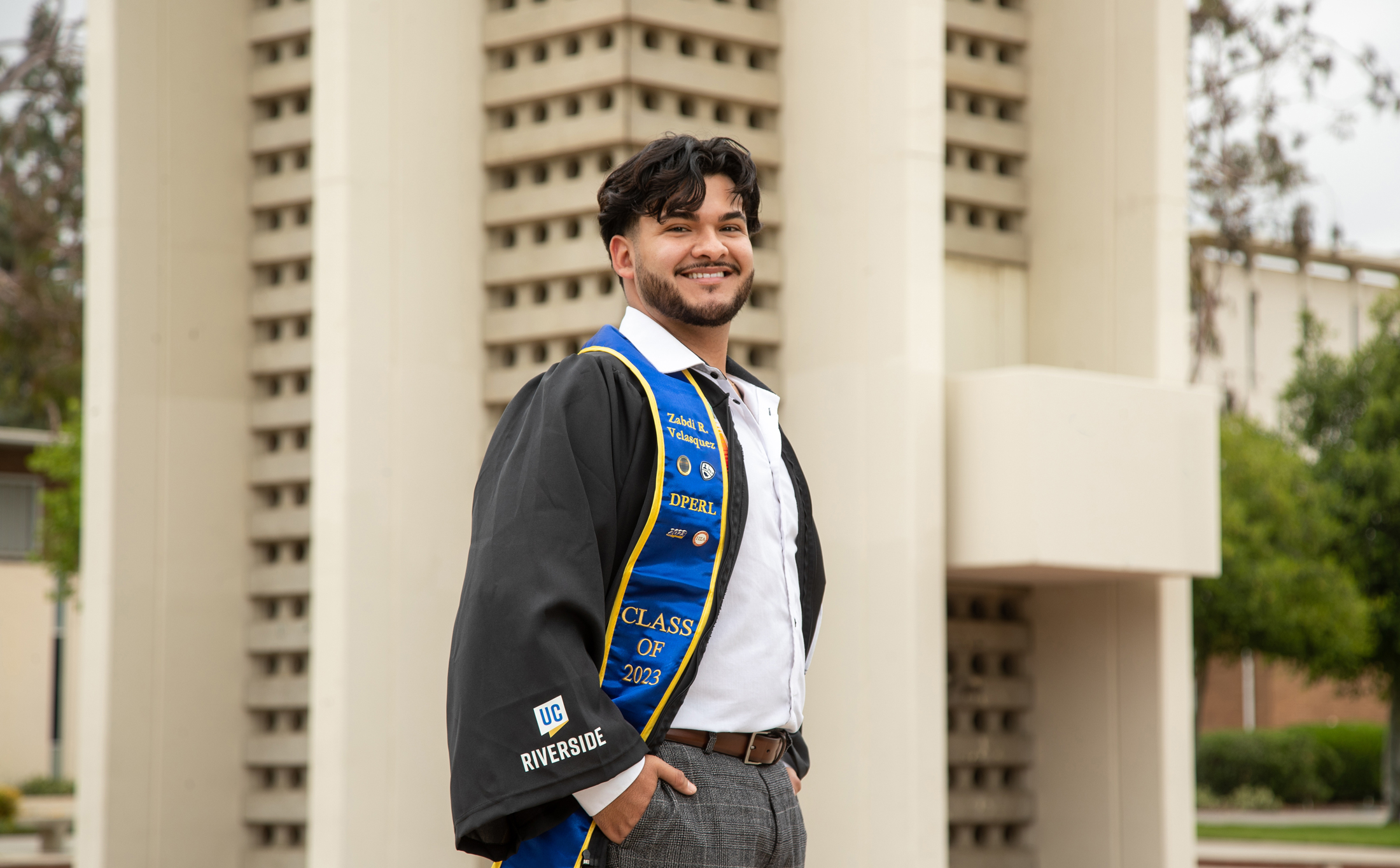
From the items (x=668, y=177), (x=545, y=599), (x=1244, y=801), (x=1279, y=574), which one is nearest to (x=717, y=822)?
(x=545, y=599)

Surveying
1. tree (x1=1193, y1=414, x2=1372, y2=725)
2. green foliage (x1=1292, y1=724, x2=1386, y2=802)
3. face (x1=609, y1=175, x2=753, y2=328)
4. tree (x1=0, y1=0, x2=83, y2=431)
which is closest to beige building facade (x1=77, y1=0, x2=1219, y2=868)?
face (x1=609, y1=175, x2=753, y2=328)

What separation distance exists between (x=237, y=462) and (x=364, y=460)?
1.39 m

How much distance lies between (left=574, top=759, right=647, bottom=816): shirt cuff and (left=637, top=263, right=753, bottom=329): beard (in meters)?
0.77

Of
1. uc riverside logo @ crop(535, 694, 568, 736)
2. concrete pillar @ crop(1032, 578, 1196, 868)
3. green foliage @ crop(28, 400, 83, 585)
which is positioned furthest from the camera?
green foliage @ crop(28, 400, 83, 585)

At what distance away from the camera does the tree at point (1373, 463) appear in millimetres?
22781

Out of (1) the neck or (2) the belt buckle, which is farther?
(1) the neck

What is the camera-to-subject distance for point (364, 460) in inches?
285

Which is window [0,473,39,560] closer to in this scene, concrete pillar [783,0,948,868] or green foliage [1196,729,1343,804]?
green foliage [1196,729,1343,804]

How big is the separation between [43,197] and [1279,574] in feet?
49.9

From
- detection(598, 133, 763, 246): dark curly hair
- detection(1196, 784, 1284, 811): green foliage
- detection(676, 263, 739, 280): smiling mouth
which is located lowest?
detection(1196, 784, 1284, 811): green foliage

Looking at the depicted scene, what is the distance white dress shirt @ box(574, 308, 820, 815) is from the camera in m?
2.65

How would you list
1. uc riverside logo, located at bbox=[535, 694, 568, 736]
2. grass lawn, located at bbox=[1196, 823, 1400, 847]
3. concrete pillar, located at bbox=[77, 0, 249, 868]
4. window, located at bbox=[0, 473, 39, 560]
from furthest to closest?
window, located at bbox=[0, 473, 39, 560] → grass lawn, located at bbox=[1196, 823, 1400, 847] → concrete pillar, located at bbox=[77, 0, 249, 868] → uc riverside logo, located at bbox=[535, 694, 568, 736]

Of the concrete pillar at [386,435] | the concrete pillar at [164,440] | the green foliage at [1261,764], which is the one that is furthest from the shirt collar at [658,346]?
the green foliage at [1261,764]

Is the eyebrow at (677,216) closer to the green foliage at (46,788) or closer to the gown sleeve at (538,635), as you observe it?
the gown sleeve at (538,635)
